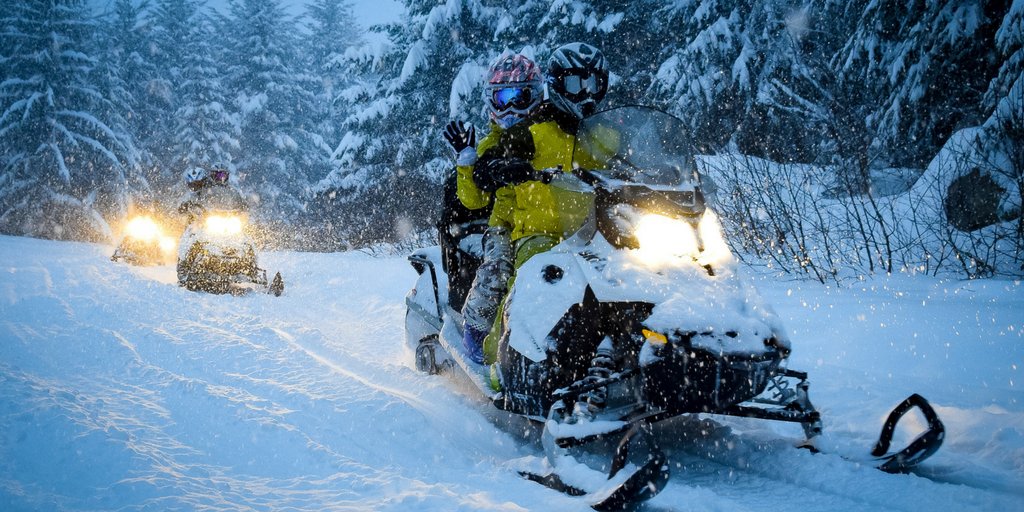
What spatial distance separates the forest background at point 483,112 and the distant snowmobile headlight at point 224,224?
515cm

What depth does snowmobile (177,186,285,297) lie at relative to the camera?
28.0ft

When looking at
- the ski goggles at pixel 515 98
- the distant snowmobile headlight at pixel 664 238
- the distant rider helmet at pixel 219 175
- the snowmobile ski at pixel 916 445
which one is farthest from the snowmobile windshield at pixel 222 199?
the snowmobile ski at pixel 916 445

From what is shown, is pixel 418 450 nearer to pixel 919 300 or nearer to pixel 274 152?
pixel 919 300

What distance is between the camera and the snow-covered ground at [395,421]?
7.82ft

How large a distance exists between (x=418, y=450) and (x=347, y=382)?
4.26 ft

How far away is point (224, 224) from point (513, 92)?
7074mm

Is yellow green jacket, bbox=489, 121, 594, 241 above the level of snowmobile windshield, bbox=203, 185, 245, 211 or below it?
below

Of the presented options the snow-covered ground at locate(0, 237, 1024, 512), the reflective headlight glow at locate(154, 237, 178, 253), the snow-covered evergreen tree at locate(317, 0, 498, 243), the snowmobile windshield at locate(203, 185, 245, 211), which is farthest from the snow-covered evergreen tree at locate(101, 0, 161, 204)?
the snow-covered ground at locate(0, 237, 1024, 512)

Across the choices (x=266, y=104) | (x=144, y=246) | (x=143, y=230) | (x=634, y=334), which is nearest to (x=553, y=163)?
(x=634, y=334)

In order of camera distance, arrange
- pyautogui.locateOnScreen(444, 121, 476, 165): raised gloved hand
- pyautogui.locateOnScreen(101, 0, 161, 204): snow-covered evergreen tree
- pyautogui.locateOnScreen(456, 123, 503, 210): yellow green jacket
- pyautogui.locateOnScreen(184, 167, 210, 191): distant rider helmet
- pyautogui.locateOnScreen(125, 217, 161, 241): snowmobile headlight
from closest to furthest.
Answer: pyautogui.locateOnScreen(456, 123, 503, 210): yellow green jacket → pyautogui.locateOnScreen(444, 121, 476, 165): raised gloved hand → pyautogui.locateOnScreen(184, 167, 210, 191): distant rider helmet → pyautogui.locateOnScreen(125, 217, 161, 241): snowmobile headlight → pyautogui.locateOnScreen(101, 0, 161, 204): snow-covered evergreen tree

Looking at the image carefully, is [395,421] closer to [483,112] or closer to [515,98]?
[515,98]

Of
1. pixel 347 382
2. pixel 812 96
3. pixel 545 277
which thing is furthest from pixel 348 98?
pixel 545 277

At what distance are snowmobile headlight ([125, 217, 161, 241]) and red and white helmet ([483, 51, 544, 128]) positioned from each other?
10.9m

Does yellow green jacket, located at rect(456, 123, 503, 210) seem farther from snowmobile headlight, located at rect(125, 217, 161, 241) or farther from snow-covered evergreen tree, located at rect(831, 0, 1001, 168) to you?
snowmobile headlight, located at rect(125, 217, 161, 241)
